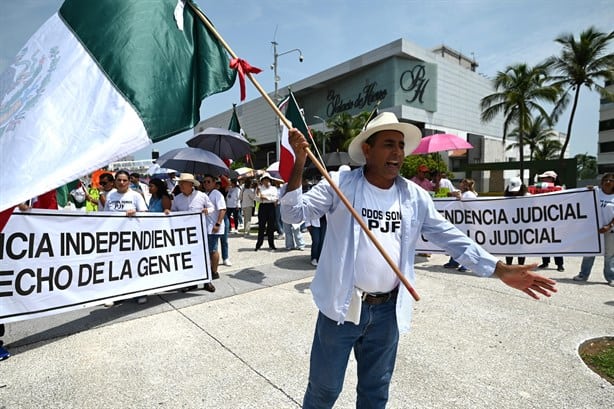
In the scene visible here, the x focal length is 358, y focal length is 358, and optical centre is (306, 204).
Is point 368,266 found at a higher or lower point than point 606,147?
lower

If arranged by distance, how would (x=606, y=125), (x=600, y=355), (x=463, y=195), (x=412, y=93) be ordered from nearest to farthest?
(x=600, y=355), (x=463, y=195), (x=412, y=93), (x=606, y=125)

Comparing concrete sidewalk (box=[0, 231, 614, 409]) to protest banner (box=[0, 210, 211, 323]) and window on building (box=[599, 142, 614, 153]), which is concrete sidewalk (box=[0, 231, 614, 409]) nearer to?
protest banner (box=[0, 210, 211, 323])

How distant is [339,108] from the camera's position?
173ft

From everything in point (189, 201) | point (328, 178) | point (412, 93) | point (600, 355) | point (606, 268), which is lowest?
point (600, 355)

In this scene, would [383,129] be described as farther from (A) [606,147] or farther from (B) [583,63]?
(A) [606,147]

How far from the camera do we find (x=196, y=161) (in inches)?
295

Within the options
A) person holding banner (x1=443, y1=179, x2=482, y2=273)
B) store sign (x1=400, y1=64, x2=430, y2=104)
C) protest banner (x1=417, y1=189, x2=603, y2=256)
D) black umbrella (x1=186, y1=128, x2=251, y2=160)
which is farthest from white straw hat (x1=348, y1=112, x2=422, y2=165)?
store sign (x1=400, y1=64, x2=430, y2=104)

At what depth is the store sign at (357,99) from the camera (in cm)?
4599

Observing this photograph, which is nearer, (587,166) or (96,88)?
(96,88)

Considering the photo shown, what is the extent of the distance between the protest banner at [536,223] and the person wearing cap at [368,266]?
440 centimetres

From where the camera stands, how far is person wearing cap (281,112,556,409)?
1888mm

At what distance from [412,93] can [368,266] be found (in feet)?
152

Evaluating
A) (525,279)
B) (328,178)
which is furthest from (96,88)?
(525,279)

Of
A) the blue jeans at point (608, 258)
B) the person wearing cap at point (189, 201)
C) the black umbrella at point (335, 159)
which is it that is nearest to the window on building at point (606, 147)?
the black umbrella at point (335, 159)
